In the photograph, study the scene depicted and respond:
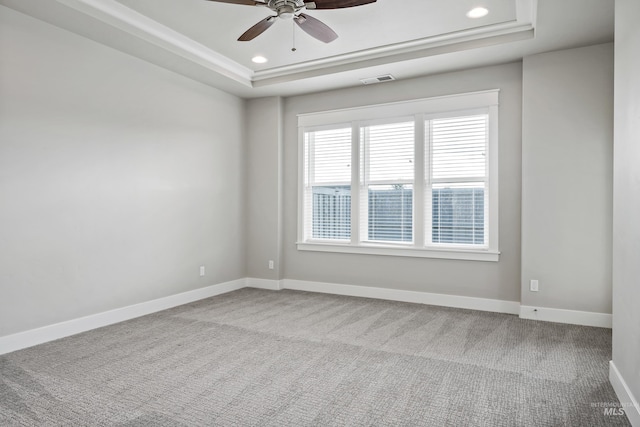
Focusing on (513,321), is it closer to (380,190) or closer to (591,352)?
(591,352)

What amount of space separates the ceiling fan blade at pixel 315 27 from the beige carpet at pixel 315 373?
261 cm

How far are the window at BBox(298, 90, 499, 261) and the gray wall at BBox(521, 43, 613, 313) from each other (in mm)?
403

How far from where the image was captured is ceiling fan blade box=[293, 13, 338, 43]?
3.14m

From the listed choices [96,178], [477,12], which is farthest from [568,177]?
[96,178]

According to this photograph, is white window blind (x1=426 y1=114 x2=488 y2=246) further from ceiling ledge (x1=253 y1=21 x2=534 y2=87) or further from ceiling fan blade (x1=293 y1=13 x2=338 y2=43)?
ceiling fan blade (x1=293 y1=13 x2=338 y2=43)

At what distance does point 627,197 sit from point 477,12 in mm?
2147

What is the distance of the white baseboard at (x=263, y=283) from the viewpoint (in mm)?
5789

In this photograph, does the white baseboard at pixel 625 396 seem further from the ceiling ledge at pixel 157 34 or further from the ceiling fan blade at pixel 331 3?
the ceiling ledge at pixel 157 34

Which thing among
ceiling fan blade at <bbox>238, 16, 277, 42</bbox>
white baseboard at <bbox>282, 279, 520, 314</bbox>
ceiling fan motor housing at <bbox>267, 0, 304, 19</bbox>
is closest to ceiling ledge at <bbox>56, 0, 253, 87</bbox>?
ceiling fan blade at <bbox>238, 16, 277, 42</bbox>

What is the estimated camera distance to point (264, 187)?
593 cm

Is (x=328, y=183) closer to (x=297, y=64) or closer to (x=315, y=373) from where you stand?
(x=297, y=64)

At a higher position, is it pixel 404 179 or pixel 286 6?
pixel 286 6

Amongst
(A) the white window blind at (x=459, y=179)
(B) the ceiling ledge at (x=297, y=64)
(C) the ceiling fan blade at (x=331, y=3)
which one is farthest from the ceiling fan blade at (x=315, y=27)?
(A) the white window blind at (x=459, y=179)

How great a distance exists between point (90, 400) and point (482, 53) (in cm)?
450
